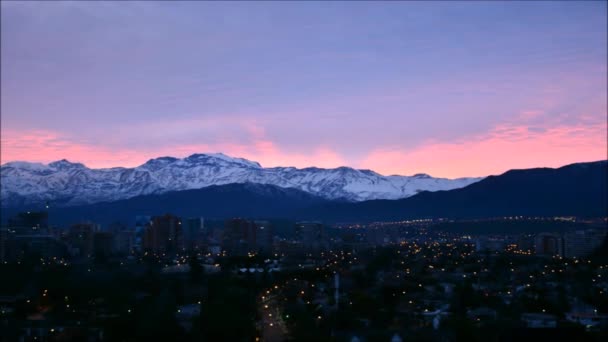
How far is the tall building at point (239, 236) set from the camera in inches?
1932

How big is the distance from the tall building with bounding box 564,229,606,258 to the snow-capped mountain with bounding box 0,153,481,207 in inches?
2099

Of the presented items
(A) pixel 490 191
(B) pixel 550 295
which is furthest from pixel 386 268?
(A) pixel 490 191

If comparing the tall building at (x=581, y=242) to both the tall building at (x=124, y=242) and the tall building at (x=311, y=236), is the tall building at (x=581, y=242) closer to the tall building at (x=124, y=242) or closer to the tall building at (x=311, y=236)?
the tall building at (x=311, y=236)

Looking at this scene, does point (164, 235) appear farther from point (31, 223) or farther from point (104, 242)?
point (31, 223)

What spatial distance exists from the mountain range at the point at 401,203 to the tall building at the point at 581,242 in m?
17.1

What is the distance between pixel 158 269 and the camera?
100 feet

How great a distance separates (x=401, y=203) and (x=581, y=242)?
36.5m

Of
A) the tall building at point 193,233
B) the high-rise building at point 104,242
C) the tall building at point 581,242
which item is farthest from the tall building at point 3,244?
the tall building at point 581,242

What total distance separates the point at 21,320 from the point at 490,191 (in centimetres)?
5908

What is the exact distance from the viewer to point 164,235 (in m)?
50.6

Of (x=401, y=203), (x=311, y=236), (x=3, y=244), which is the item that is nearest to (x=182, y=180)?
(x=401, y=203)

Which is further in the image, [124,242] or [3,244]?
[124,242]

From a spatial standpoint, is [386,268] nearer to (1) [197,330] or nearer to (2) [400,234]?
(1) [197,330]

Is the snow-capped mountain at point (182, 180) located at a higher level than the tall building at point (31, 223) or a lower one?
higher
